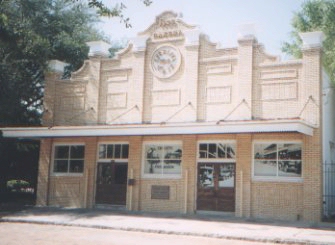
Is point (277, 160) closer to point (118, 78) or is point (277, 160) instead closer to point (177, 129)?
point (177, 129)

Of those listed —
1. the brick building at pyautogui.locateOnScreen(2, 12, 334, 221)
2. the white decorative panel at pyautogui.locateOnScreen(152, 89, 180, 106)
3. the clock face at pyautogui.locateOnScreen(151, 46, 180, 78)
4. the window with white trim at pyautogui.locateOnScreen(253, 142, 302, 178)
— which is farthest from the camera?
the clock face at pyautogui.locateOnScreen(151, 46, 180, 78)

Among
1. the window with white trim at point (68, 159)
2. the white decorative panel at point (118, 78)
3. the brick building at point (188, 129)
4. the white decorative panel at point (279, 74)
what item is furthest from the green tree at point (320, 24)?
the window with white trim at point (68, 159)

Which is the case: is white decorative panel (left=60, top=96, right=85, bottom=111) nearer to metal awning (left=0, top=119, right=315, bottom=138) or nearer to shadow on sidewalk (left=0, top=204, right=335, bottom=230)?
metal awning (left=0, top=119, right=315, bottom=138)

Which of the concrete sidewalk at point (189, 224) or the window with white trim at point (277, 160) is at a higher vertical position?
the window with white trim at point (277, 160)

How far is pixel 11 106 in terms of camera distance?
19.3 metres

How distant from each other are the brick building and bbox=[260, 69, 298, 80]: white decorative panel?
0.12ft

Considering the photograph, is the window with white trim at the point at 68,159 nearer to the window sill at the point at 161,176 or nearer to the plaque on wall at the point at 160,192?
the window sill at the point at 161,176

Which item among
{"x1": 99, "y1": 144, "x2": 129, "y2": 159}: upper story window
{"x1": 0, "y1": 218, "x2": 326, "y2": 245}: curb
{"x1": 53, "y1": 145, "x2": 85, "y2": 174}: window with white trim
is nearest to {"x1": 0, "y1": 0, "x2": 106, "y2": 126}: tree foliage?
{"x1": 53, "y1": 145, "x2": 85, "y2": 174}: window with white trim

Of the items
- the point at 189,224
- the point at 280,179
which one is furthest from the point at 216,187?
the point at 189,224

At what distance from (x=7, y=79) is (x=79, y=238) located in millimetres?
10406

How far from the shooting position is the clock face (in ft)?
59.1

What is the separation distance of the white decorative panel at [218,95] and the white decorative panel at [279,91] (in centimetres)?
144

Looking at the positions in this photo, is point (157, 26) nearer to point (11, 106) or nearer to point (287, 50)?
point (11, 106)

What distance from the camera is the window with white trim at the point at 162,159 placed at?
17500mm
